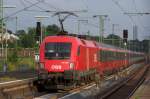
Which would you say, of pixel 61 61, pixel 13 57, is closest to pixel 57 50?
pixel 61 61

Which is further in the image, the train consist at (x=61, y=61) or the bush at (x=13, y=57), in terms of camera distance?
the bush at (x=13, y=57)

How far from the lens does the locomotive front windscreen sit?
28344mm

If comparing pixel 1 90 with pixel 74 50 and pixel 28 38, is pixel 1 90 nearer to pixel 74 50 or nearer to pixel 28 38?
pixel 74 50

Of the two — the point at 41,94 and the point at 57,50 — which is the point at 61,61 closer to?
the point at 57,50

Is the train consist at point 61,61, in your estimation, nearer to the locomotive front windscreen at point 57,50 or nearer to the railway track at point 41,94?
the locomotive front windscreen at point 57,50

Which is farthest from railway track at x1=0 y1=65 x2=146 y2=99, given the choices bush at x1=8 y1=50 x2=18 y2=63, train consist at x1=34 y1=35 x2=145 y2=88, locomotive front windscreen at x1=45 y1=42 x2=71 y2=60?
bush at x1=8 y1=50 x2=18 y2=63

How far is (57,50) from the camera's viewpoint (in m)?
28.6

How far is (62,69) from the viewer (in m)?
27.8

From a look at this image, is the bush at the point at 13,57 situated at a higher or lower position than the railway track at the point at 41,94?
higher

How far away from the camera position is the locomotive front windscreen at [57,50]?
28.3m

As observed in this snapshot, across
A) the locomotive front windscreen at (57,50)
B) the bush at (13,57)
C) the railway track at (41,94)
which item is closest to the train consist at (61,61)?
the locomotive front windscreen at (57,50)

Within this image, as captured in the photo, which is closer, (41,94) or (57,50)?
(41,94)

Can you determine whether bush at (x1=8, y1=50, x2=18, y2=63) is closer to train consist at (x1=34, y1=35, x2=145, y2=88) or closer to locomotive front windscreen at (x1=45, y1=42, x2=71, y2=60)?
train consist at (x1=34, y1=35, x2=145, y2=88)

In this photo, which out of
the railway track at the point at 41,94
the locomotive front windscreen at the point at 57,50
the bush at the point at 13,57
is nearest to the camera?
the railway track at the point at 41,94
